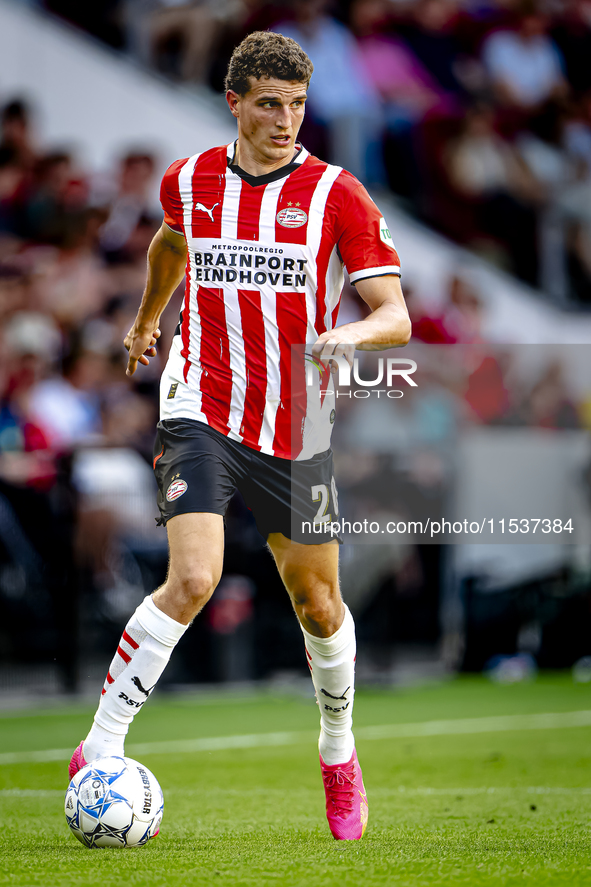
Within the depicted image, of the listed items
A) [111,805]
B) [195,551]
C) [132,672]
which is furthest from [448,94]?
[111,805]

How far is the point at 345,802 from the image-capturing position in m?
4.13

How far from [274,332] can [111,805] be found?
1.66 metres

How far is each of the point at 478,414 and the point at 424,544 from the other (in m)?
1.20

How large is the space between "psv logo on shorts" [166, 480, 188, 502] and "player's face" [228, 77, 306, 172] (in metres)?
1.17

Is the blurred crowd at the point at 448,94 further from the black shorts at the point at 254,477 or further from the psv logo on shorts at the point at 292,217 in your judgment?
the black shorts at the point at 254,477

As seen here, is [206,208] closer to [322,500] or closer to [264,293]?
[264,293]

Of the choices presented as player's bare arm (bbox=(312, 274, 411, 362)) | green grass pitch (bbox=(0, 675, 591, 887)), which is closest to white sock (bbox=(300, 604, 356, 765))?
green grass pitch (bbox=(0, 675, 591, 887))

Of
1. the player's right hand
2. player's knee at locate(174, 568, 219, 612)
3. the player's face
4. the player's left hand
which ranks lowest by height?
player's knee at locate(174, 568, 219, 612)

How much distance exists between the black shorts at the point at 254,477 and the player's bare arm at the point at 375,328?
0.58 meters

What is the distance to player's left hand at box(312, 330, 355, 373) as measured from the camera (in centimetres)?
349

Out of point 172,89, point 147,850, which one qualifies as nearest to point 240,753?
point 147,850

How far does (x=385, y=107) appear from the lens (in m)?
12.7

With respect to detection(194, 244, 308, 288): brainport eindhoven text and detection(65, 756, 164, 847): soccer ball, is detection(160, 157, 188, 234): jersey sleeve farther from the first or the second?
detection(65, 756, 164, 847): soccer ball

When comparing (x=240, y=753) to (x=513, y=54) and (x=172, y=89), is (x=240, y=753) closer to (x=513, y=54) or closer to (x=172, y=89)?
(x=172, y=89)
